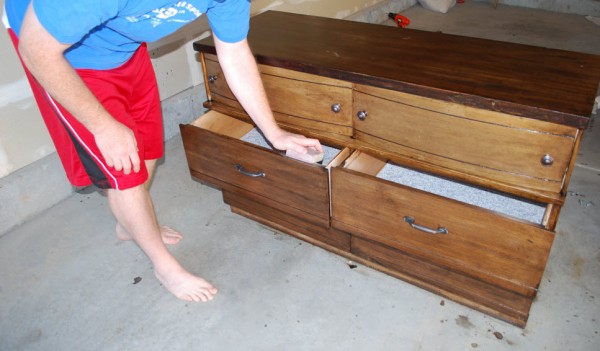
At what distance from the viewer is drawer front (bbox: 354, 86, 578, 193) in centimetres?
101

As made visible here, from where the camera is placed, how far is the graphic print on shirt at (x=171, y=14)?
3.14 feet

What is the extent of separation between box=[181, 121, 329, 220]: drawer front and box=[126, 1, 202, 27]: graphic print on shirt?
437mm

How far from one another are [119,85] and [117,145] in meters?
0.22

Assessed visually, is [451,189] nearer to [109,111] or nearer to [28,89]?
[109,111]

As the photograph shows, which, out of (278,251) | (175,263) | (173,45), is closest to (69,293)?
(175,263)

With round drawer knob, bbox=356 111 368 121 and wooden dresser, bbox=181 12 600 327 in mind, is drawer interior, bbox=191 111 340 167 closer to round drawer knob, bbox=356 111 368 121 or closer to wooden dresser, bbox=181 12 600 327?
wooden dresser, bbox=181 12 600 327

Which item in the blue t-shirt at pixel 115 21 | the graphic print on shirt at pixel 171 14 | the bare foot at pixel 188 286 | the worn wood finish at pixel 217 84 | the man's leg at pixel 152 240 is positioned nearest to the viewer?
the blue t-shirt at pixel 115 21

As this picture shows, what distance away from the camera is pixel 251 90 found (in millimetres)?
1277

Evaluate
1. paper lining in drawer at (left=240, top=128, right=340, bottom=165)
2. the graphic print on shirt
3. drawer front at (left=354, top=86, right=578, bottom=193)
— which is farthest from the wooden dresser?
the graphic print on shirt

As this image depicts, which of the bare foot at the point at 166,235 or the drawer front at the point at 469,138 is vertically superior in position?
the drawer front at the point at 469,138

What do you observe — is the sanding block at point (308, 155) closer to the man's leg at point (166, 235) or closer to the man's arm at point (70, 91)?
the man's arm at point (70, 91)

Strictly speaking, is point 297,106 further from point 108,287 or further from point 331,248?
point 108,287

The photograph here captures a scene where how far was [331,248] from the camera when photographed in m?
1.45

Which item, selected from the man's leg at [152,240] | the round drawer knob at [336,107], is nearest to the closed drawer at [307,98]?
the round drawer knob at [336,107]
